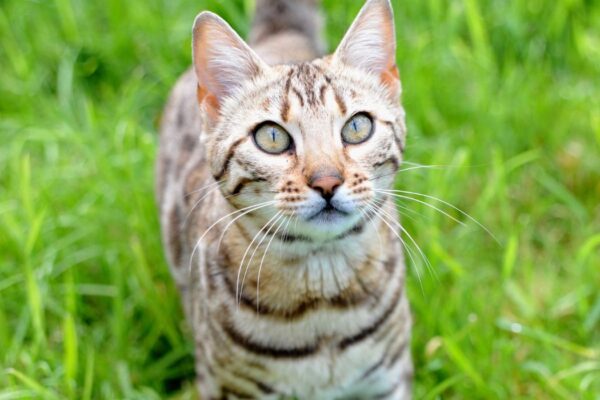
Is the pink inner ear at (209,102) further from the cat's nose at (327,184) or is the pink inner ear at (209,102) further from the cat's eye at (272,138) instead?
the cat's nose at (327,184)

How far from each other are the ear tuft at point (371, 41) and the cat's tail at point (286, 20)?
0.98 metres

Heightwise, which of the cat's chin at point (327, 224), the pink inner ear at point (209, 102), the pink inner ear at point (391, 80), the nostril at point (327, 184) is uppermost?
the pink inner ear at point (209, 102)

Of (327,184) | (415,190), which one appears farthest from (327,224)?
(415,190)

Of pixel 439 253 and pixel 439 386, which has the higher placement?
pixel 439 253

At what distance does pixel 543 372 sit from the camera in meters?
2.77

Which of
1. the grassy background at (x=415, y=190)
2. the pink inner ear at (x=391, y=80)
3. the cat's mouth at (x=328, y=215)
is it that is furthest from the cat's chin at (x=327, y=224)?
the grassy background at (x=415, y=190)

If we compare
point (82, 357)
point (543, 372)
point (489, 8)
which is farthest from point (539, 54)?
point (82, 357)

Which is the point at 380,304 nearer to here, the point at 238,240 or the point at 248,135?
the point at 238,240

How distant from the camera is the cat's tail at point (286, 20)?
335cm

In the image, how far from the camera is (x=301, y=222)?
84.0 inches

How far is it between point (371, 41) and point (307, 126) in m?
0.36

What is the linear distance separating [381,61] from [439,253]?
82cm

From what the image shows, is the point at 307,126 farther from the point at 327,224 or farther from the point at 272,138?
the point at 327,224

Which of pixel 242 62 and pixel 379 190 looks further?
pixel 242 62
